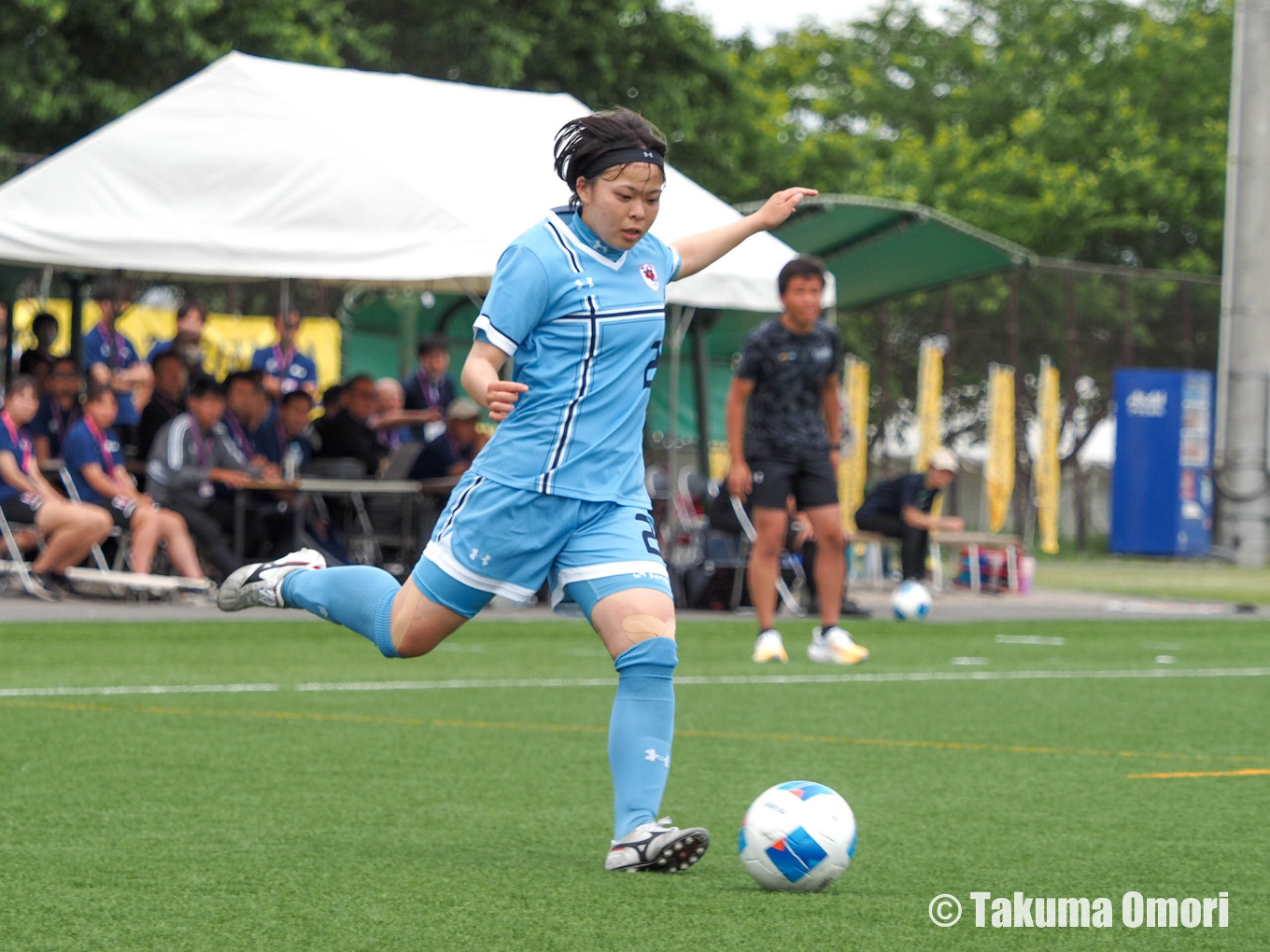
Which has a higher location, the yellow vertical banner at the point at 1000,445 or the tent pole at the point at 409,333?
the tent pole at the point at 409,333

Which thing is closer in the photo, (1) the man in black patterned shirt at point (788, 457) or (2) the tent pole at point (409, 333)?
(1) the man in black patterned shirt at point (788, 457)

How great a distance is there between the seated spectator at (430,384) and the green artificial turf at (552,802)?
600cm

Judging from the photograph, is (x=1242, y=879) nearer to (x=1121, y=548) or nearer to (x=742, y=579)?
(x=742, y=579)

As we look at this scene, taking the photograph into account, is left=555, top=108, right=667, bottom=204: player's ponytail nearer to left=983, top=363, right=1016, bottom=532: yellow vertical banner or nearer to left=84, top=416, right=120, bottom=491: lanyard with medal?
left=84, top=416, right=120, bottom=491: lanyard with medal

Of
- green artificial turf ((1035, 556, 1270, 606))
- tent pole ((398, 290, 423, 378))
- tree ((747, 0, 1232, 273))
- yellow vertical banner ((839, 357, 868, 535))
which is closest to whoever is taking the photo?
green artificial turf ((1035, 556, 1270, 606))

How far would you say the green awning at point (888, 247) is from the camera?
15.9m

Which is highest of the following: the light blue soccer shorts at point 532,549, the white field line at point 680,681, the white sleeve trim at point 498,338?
the white sleeve trim at point 498,338

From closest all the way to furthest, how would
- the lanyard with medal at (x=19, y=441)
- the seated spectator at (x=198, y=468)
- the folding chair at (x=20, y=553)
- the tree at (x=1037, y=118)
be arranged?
the lanyard with medal at (x=19, y=441), the folding chair at (x=20, y=553), the seated spectator at (x=198, y=468), the tree at (x=1037, y=118)

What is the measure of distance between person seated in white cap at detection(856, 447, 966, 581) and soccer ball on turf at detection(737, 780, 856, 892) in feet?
39.7

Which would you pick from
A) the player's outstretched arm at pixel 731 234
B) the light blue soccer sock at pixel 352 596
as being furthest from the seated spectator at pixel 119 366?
the player's outstretched arm at pixel 731 234

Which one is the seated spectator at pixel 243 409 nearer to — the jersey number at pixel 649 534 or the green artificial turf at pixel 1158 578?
the green artificial turf at pixel 1158 578

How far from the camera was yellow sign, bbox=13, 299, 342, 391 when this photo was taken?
19.1 metres

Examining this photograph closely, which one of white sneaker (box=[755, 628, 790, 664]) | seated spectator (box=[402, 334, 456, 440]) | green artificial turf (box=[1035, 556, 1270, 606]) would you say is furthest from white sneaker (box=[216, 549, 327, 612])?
green artificial turf (box=[1035, 556, 1270, 606])

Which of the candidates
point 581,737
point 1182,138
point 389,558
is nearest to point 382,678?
point 581,737
